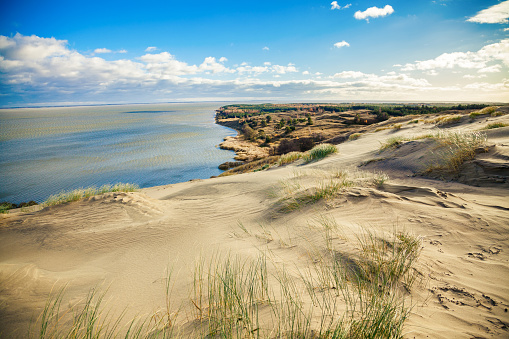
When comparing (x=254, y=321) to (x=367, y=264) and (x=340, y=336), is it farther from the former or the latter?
(x=367, y=264)

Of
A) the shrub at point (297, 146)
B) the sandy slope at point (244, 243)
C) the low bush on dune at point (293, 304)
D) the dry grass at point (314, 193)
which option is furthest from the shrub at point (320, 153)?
the low bush on dune at point (293, 304)

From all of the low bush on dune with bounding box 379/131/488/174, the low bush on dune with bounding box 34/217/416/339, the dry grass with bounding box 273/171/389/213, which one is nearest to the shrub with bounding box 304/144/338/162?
the low bush on dune with bounding box 379/131/488/174

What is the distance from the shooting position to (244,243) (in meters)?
3.55

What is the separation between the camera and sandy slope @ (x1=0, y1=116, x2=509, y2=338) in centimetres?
195

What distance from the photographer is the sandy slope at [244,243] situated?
6.38 ft

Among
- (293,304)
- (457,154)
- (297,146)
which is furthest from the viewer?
(297,146)

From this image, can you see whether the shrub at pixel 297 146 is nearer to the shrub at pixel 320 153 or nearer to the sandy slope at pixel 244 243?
the shrub at pixel 320 153

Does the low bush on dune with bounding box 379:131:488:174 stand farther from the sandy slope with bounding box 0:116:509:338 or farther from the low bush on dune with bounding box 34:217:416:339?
the low bush on dune with bounding box 34:217:416:339

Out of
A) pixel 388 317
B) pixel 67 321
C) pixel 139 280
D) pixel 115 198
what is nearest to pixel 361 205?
pixel 388 317

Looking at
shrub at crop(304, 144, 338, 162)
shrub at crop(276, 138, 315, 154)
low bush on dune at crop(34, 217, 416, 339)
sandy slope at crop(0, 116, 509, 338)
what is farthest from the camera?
shrub at crop(276, 138, 315, 154)

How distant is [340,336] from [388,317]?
381 mm

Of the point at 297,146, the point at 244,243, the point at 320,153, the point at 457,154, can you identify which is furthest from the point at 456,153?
the point at 297,146

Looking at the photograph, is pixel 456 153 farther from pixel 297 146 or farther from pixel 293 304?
pixel 297 146

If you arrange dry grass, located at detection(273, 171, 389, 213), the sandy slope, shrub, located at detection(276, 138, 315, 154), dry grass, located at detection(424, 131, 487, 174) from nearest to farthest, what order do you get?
the sandy slope, dry grass, located at detection(273, 171, 389, 213), dry grass, located at detection(424, 131, 487, 174), shrub, located at detection(276, 138, 315, 154)
